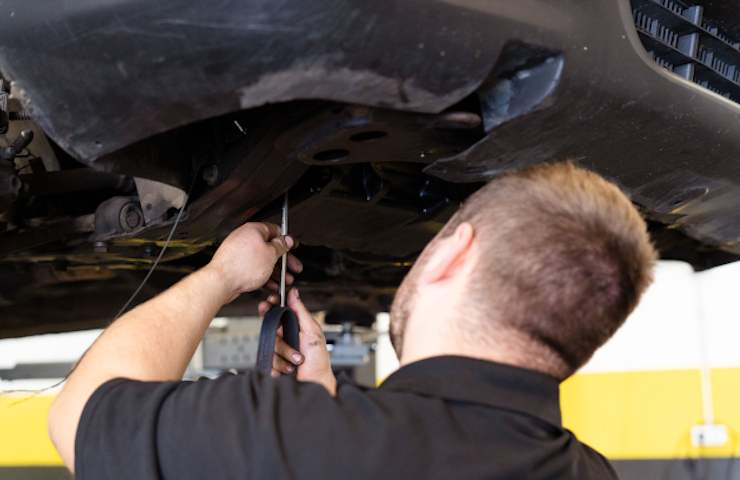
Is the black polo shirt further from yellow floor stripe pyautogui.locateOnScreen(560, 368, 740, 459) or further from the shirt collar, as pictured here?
yellow floor stripe pyautogui.locateOnScreen(560, 368, 740, 459)

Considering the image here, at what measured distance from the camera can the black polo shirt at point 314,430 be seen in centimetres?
57

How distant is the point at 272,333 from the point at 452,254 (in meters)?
0.32

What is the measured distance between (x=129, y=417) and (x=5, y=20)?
0.45 metres

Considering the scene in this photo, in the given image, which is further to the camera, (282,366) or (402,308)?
(282,366)

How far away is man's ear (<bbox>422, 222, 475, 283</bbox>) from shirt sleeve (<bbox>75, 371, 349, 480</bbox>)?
21cm

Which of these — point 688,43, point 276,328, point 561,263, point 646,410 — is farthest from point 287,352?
point 646,410

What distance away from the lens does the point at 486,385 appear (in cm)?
63

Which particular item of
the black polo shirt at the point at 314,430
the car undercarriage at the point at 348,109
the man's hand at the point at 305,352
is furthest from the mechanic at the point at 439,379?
the man's hand at the point at 305,352

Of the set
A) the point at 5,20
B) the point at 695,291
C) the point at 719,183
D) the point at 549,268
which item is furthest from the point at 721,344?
the point at 5,20

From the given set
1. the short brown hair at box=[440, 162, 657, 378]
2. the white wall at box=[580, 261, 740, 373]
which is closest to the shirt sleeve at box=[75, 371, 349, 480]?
the short brown hair at box=[440, 162, 657, 378]

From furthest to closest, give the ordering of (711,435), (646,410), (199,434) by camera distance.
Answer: (646,410), (711,435), (199,434)

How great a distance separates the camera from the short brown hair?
66 cm

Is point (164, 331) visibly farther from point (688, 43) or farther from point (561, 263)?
point (688, 43)

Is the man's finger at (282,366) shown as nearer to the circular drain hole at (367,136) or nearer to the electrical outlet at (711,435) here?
the circular drain hole at (367,136)
